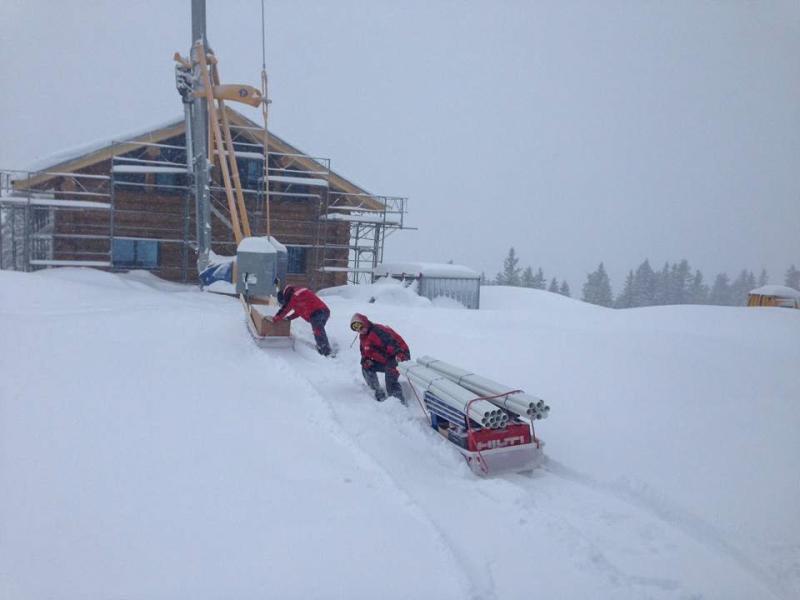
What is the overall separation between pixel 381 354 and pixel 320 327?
202 centimetres

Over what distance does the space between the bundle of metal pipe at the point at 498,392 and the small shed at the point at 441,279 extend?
1137 centimetres

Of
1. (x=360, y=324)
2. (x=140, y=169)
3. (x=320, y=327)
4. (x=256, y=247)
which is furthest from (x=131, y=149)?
(x=360, y=324)

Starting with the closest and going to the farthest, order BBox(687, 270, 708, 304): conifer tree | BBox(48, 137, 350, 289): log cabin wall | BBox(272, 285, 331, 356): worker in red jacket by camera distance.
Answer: BBox(272, 285, 331, 356): worker in red jacket
BBox(48, 137, 350, 289): log cabin wall
BBox(687, 270, 708, 304): conifer tree

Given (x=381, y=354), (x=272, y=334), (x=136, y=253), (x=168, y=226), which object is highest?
(x=168, y=226)

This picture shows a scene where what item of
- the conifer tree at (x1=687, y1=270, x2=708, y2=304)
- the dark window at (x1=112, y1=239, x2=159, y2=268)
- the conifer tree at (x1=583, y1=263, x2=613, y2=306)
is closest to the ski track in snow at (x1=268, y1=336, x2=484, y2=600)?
the dark window at (x1=112, y1=239, x2=159, y2=268)

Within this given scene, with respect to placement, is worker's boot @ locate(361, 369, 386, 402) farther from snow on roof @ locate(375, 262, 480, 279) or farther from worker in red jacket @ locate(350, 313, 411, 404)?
snow on roof @ locate(375, 262, 480, 279)

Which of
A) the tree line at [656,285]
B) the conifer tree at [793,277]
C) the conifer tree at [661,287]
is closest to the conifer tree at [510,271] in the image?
the tree line at [656,285]

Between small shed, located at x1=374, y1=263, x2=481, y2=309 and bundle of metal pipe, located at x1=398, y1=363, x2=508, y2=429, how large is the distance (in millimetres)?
11536

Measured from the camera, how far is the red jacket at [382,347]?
23.2 ft

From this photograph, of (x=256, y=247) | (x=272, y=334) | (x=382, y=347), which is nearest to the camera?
(x=382, y=347)

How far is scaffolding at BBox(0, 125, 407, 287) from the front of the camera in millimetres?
15805

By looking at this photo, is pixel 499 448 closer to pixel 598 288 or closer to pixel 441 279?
pixel 441 279

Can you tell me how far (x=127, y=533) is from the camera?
326 centimetres

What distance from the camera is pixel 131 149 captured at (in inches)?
630
